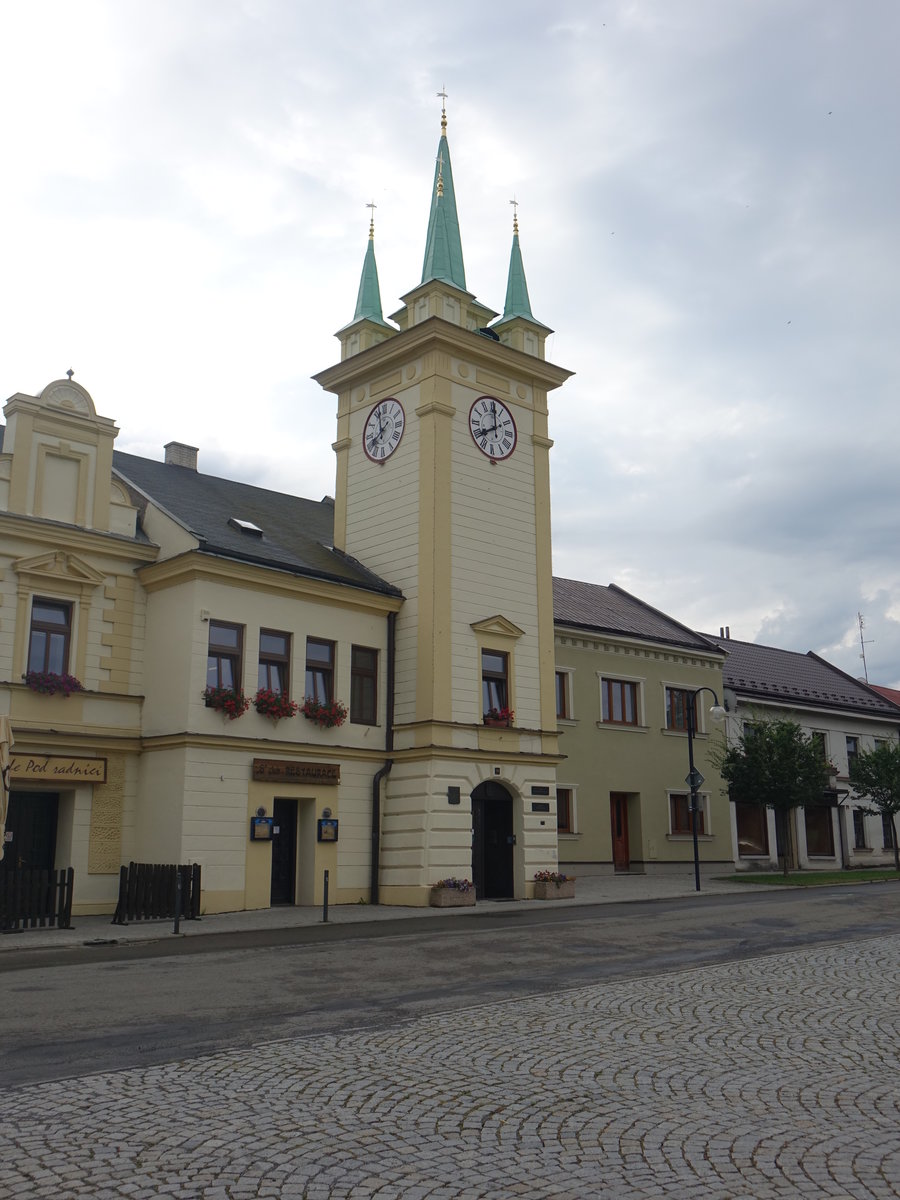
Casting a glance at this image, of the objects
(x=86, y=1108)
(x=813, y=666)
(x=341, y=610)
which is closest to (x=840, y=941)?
(x=86, y=1108)

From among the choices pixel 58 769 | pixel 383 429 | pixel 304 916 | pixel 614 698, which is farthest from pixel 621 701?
pixel 58 769

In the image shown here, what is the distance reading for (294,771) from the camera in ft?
79.6

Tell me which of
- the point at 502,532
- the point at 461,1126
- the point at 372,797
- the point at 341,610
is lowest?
the point at 461,1126

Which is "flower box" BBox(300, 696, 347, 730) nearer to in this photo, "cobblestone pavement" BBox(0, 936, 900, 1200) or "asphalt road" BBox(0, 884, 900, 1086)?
"asphalt road" BBox(0, 884, 900, 1086)

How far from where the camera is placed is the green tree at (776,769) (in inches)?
1372

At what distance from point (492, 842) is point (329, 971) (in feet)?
47.5

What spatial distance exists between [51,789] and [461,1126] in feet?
61.1

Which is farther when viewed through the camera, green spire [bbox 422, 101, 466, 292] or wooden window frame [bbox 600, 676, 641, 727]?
wooden window frame [bbox 600, 676, 641, 727]

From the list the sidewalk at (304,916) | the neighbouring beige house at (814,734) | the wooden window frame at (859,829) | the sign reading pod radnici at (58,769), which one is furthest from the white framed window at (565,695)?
the wooden window frame at (859,829)

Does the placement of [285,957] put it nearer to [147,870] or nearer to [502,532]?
[147,870]

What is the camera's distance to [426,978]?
39.9 ft

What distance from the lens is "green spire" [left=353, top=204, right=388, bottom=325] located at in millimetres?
30750

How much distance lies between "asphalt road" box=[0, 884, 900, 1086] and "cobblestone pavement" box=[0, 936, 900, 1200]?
87 centimetres

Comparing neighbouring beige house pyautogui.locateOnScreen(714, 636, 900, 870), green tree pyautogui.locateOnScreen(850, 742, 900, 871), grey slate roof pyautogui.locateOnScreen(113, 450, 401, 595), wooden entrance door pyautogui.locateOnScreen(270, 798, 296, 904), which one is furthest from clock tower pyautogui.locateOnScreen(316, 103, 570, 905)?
green tree pyautogui.locateOnScreen(850, 742, 900, 871)
